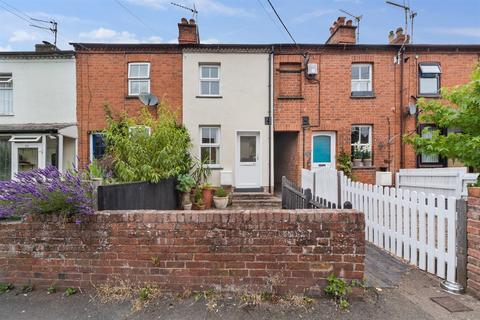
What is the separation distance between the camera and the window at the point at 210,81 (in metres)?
10.4

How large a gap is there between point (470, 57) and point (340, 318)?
12457mm

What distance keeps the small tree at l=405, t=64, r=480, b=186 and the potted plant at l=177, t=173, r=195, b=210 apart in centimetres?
616

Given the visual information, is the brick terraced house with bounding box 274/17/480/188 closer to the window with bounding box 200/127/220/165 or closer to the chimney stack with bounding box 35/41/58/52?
the window with bounding box 200/127/220/165

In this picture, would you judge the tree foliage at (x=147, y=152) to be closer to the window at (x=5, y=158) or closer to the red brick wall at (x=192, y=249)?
the red brick wall at (x=192, y=249)

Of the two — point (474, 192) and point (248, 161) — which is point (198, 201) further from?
point (474, 192)

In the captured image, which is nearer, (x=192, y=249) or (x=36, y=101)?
(x=192, y=249)

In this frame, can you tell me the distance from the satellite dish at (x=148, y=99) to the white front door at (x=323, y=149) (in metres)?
6.22

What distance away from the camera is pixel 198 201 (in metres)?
8.66

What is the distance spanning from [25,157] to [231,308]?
11.2 metres

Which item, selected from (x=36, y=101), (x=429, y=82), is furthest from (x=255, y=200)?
(x=36, y=101)

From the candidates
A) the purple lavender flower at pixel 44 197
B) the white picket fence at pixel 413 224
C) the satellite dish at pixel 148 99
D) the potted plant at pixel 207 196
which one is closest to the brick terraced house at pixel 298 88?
the satellite dish at pixel 148 99

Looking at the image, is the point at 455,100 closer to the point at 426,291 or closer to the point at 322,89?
the point at 426,291

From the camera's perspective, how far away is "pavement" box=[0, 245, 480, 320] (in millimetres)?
2721

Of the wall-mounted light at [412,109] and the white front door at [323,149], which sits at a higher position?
the wall-mounted light at [412,109]
